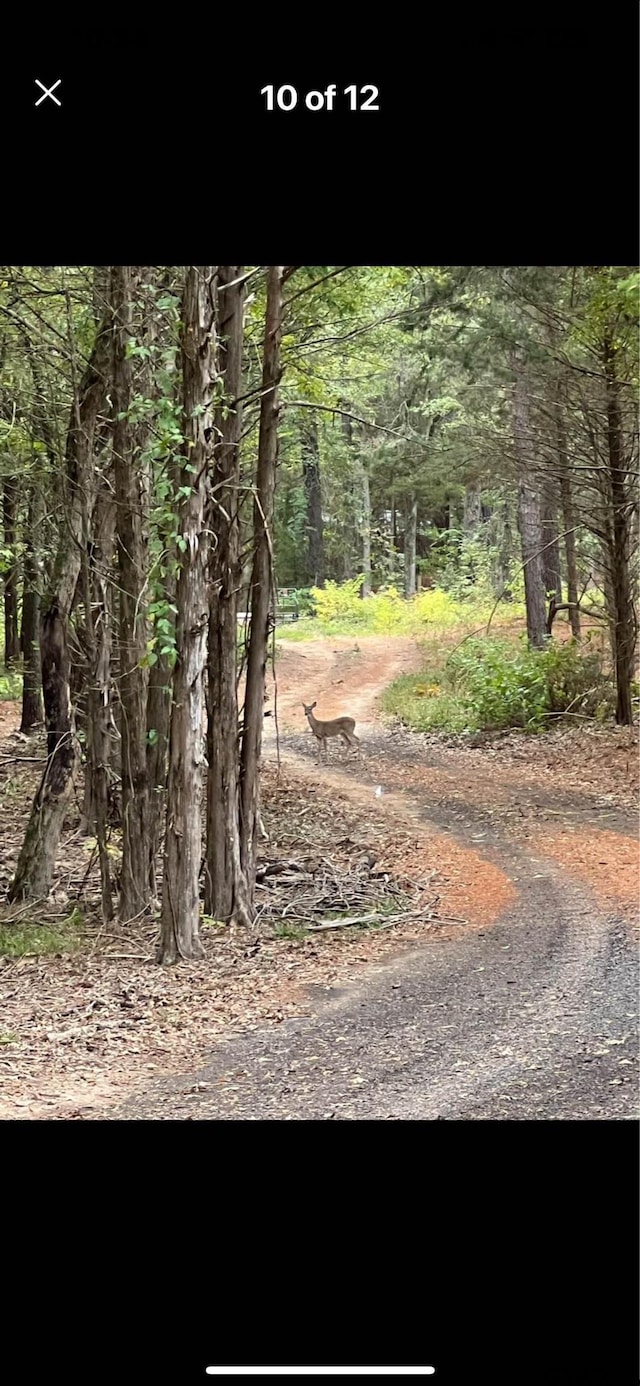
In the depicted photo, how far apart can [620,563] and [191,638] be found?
6.36 m

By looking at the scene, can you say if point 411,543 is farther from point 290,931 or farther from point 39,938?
point 39,938

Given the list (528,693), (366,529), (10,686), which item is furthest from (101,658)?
(366,529)

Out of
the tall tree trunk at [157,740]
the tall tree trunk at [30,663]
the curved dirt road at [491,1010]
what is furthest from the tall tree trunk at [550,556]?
the tall tree trunk at [157,740]

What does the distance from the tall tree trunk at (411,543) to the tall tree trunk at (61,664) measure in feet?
57.6

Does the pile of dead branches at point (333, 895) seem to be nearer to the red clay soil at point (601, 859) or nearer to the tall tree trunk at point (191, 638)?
the tall tree trunk at point (191, 638)

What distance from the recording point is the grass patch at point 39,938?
638 centimetres

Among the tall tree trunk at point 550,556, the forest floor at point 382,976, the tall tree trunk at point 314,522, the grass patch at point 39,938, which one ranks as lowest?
the grass patch at point 39,938

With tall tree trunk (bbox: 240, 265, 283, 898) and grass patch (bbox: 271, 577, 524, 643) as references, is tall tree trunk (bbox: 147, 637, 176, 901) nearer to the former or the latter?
Result: tall tree trunk (bbox: 240, 265, 283, 898)

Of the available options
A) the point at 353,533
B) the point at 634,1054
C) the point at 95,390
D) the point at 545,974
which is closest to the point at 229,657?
the point at 95,390

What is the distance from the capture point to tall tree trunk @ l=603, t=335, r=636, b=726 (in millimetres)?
10289

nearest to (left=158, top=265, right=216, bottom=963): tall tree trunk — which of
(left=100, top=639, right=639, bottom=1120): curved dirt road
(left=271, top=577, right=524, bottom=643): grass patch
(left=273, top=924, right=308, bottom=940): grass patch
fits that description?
(left=273, top=924, right=308, bottom=940): grass patch

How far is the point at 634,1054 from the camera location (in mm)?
3566

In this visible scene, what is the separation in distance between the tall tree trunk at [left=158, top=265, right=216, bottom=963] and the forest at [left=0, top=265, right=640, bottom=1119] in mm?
12
